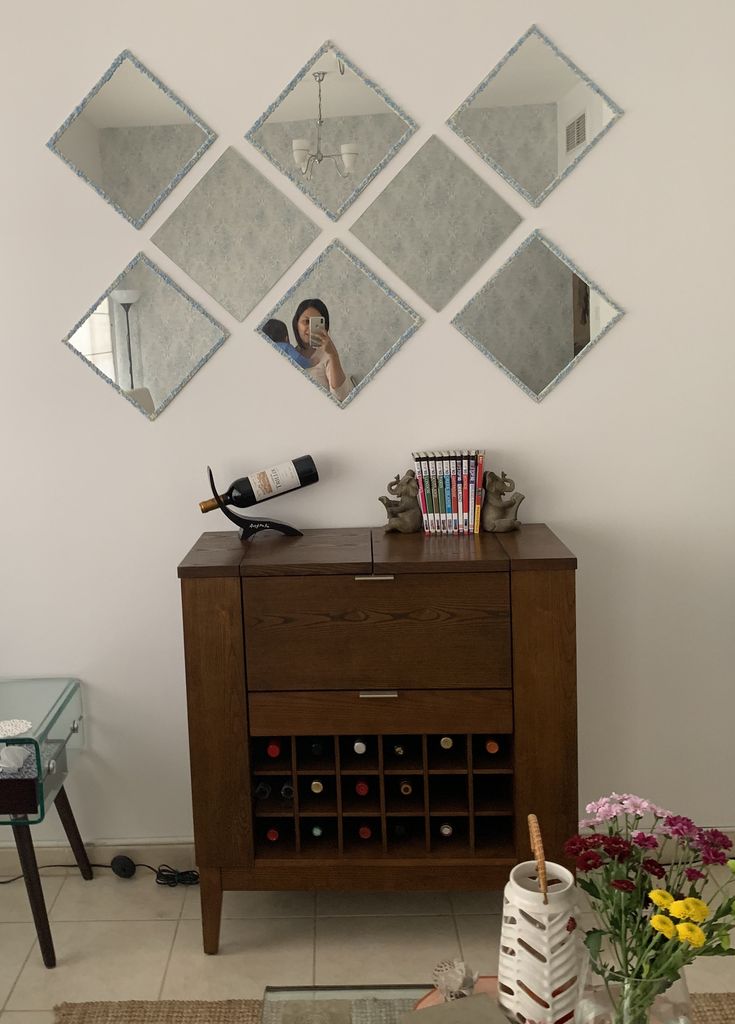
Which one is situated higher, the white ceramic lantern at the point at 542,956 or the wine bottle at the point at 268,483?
the wine bottle at the point at 268,483

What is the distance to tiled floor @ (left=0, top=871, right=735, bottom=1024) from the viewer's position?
2.38m

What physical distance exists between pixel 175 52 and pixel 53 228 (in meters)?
0.52

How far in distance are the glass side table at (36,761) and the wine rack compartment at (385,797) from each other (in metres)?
0.48

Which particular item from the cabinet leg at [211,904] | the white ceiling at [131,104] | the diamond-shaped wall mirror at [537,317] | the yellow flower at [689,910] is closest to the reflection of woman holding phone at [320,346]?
the diamond-shaped wall mirror at [537,317]

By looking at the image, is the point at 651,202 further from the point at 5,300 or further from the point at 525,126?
the point at 5,300

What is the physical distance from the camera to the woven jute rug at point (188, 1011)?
2232 millimetres

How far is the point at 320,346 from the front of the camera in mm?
2693

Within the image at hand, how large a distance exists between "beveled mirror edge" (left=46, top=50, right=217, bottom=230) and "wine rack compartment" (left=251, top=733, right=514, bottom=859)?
1.32 m

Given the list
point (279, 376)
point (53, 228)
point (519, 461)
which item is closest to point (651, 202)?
point (519, 461)

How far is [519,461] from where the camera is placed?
2.72 m

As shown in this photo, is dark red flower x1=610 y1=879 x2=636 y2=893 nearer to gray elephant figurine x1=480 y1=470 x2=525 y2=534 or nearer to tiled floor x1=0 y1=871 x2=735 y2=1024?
tiled floor x1=0 y1=871 x2=735 y2=1024

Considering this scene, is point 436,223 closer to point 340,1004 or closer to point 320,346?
point 320,346

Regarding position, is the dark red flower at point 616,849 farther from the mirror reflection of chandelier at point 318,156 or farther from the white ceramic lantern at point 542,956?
the mirror reflection of chandelier at point 318,156

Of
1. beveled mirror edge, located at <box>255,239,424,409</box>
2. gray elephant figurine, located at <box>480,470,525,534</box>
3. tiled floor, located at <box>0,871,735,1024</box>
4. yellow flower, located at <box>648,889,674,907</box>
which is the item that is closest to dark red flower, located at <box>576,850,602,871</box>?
yellow flower, located at <box>648,889,674,907</box>
